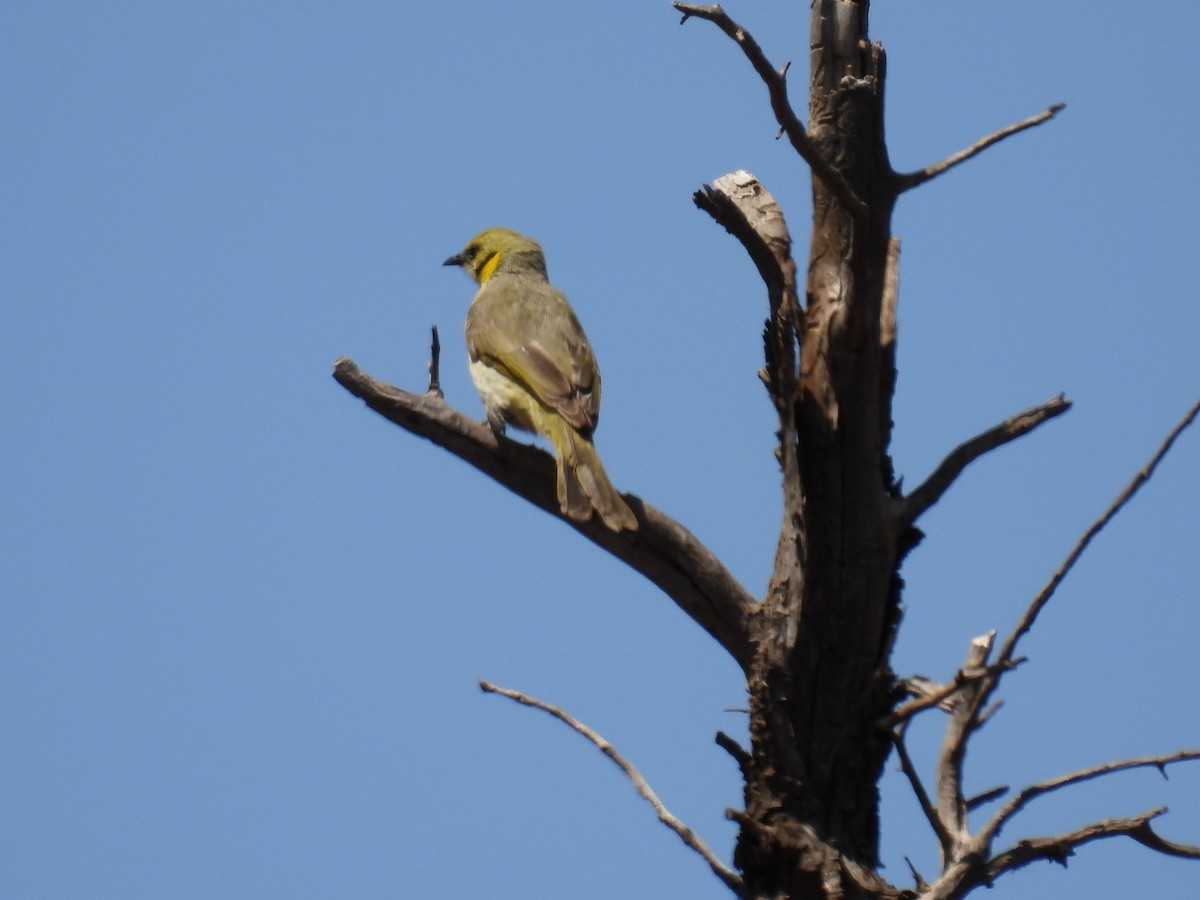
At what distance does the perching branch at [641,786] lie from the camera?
4246 mm

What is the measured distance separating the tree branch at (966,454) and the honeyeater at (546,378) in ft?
3.12

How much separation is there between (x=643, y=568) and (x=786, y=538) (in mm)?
657

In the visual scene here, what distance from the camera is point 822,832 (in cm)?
440

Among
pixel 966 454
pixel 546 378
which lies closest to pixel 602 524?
pixel 966 454

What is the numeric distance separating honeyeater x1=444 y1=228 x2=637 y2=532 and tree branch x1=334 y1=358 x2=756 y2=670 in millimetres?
86

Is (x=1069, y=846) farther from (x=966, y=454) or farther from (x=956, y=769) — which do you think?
(x=966, y=454)

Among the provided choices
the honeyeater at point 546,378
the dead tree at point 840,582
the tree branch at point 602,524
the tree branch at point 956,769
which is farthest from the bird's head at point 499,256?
the tree branch at point 956,769

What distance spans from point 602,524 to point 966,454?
125 centimetres

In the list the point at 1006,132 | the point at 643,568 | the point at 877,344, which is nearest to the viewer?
the point at 1006,132

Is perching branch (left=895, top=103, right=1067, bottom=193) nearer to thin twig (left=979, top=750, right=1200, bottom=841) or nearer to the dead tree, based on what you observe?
the dead tree

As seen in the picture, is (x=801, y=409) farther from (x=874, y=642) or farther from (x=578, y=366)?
(x=578, y=366)

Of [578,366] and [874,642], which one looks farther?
[578,366]

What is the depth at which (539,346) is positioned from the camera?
6.68 meters

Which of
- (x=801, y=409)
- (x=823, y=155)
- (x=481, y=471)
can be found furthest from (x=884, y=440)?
(x=481, y=471)
